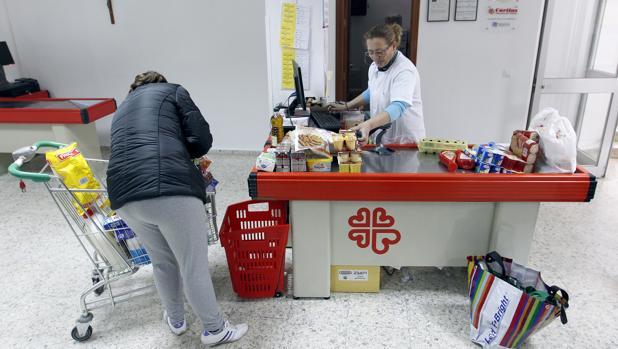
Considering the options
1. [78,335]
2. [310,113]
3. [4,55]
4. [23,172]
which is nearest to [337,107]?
[310,113]

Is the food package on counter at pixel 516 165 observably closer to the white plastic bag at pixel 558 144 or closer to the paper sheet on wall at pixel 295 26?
the white plastic bag at pixel 558 144

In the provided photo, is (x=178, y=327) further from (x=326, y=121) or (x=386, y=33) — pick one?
(x=386, y=33)

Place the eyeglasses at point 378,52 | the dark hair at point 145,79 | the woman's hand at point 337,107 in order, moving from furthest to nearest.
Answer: the woman's hand at point 337,107 → the eyeglasses at point 378,52 → the dark hair at point 145,79

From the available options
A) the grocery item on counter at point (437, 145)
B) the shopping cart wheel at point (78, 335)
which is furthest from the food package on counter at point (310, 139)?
the shopping cart wheel at point (78, 335)

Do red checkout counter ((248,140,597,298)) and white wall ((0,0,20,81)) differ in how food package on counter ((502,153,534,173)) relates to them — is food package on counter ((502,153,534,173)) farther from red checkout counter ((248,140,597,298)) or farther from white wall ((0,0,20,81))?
white wall ((0,0,20,81))

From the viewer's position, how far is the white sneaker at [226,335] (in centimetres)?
206

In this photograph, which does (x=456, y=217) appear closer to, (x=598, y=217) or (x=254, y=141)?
(x=598, y=217)

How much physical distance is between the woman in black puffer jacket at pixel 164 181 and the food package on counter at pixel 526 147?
5.23ft

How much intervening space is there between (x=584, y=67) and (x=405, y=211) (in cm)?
313

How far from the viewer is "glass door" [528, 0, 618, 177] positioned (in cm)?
390

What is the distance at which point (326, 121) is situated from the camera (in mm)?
2959

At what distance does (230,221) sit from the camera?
2.44 metres

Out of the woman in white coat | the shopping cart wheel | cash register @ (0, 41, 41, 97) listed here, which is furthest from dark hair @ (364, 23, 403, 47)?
cash register @ (0, 41, 41, 97)

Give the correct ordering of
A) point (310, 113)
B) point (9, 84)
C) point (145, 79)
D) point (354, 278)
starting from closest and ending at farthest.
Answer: point (145, 79)
point (354, 278)
point (310, 113)
point (9, 84)
